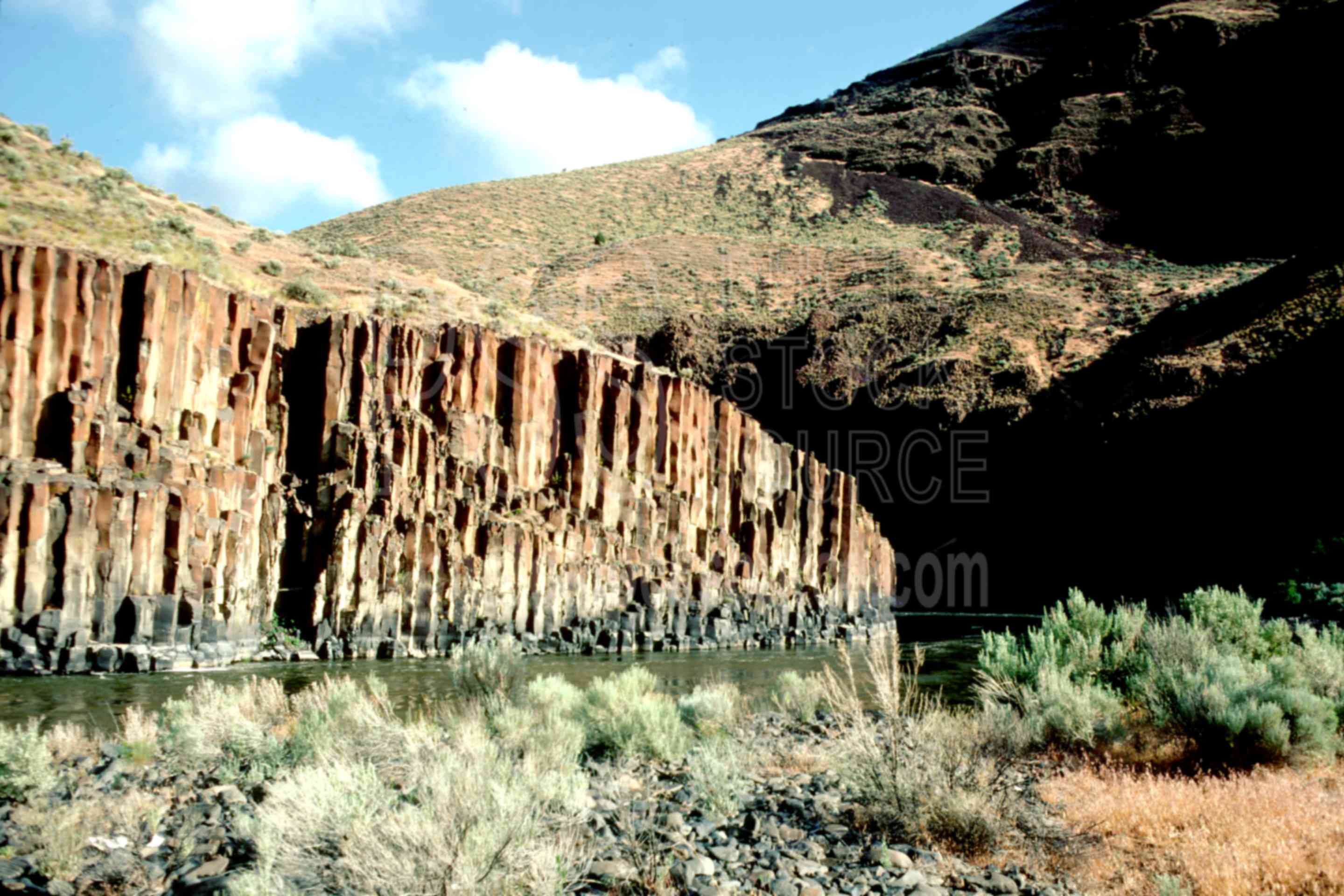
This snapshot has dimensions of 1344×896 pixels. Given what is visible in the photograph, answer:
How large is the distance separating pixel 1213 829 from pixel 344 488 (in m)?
24.4

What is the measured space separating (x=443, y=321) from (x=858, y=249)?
1715 inches

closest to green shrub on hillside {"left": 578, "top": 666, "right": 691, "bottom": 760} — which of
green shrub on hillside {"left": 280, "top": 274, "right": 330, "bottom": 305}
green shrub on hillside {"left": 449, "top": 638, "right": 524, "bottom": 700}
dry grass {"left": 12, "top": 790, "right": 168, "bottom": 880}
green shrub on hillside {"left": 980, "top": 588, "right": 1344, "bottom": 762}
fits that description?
green shrub on hillside {"left": 449, "top": 638, "right": 524, "bottom": 700}

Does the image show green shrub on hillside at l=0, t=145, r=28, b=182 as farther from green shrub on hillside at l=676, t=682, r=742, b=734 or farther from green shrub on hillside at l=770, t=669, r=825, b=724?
green shrub on hillside at l=770, t=669, r=825, b=724

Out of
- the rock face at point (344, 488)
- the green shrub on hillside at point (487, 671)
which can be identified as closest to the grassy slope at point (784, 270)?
the rock face at point (344, 488)

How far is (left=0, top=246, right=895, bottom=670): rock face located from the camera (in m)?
21.6

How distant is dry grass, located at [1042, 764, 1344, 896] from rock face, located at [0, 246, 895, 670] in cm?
2033

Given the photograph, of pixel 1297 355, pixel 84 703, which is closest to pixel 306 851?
pixel 84 703

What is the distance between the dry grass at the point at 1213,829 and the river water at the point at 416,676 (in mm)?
3639

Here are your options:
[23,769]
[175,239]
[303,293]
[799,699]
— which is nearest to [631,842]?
[23,769]

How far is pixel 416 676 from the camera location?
72.0ft

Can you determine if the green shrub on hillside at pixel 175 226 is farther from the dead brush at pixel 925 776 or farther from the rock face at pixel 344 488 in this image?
the dead brush at pixel 925 776

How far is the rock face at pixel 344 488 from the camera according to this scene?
70.9 ft

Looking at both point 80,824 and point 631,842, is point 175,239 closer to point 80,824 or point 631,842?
point 80,824

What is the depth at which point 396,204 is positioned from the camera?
78938 millimetres
